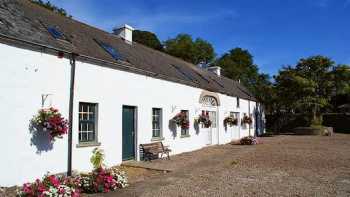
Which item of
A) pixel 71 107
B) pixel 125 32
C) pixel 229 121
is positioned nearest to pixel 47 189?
pixel 71 107

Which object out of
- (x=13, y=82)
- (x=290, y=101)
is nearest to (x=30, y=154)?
(x=13, y=82)

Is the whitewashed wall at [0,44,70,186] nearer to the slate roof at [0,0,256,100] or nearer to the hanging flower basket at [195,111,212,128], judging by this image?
the slate roof at [0,0,256,100]

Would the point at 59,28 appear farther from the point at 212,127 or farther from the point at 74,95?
the point at 212,127

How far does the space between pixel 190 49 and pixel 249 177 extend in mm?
44954

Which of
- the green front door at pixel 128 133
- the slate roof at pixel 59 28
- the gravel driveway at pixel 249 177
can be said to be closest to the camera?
the gravel driveway at pixel 249 177

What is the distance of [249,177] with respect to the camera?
10477 millimetres

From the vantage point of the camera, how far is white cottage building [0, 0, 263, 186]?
900cm

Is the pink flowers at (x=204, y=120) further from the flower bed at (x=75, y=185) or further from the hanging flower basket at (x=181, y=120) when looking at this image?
the flower bed at (x=75, y=185)

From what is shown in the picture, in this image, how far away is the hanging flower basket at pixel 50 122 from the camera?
939cm

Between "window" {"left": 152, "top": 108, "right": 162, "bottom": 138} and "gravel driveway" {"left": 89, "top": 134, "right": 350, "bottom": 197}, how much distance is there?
1.43m

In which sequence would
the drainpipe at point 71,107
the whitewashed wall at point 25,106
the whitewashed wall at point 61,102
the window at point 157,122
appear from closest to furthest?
1. the whitewashed wall at point 25,106
2. the whitewashed wall at point 61,102
3. the drainpipe at point 71,107
4. the window at point 157,122

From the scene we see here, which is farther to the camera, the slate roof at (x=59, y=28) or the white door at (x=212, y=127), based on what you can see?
the white door at (x=212, y=127)

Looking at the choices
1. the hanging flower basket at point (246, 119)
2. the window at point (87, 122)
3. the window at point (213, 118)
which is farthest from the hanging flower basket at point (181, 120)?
the hanging flower basket at point (246, 119)

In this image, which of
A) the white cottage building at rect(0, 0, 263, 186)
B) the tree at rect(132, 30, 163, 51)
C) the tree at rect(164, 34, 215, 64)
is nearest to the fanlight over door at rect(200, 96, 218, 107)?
the white cottage building at rect(0, 0, 263, 186)
